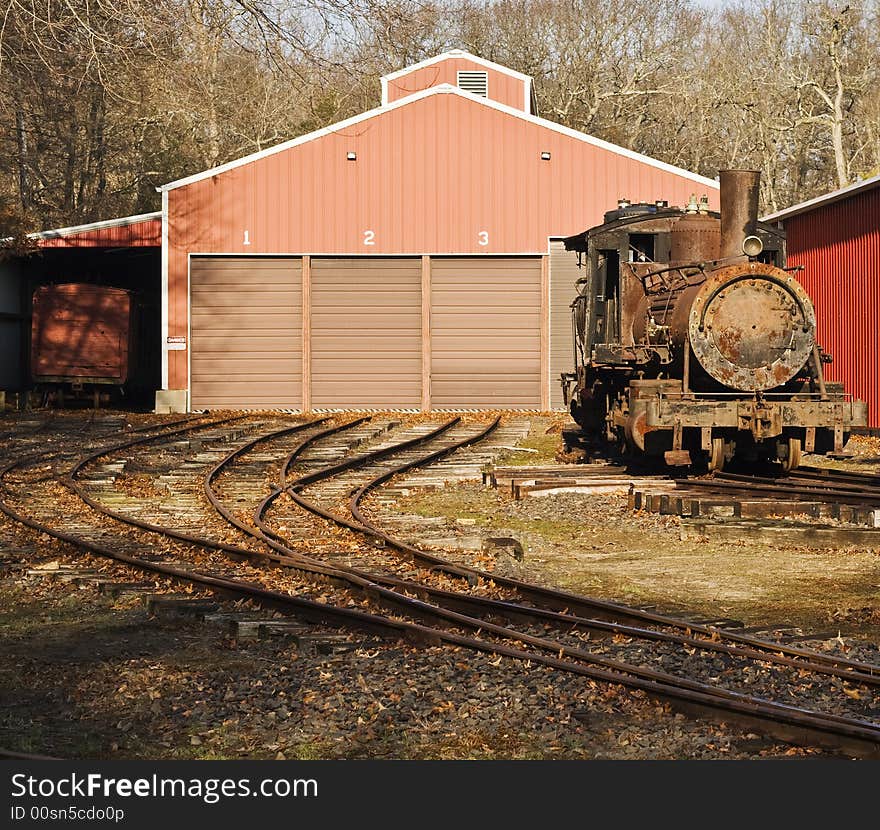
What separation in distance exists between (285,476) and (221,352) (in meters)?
14.3

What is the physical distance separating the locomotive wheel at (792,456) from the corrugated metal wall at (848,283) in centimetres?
577

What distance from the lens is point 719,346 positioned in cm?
1380

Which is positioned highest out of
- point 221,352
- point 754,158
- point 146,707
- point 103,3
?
point 754,158

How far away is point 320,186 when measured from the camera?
2981 cm

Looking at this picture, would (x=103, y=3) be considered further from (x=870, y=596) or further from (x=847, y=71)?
(x=847, y=71)

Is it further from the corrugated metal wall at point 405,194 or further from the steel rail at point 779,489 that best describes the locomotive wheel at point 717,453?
the corrugated metal wall at point 405,194

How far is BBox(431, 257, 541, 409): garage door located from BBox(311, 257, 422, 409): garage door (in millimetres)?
601

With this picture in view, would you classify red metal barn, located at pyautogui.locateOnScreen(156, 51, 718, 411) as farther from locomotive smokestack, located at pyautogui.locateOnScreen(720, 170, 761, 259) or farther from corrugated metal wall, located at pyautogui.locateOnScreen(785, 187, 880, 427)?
locomotive smokestack, located at pyautogui.locateOnScreen(720, 170, 761, 259)

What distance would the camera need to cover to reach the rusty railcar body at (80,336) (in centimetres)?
3008

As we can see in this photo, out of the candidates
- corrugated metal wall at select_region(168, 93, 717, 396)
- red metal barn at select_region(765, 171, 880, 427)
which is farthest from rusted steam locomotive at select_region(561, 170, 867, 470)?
corrugated metal wall at select_region(168, 93, 717, 396)

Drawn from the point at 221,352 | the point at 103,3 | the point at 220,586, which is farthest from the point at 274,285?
the point at 220,586

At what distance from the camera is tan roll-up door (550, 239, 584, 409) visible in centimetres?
2975

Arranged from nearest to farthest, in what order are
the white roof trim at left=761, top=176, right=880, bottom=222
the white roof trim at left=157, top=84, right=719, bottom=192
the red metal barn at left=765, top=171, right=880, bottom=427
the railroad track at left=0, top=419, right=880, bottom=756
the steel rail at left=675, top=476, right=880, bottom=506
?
1. the railroad track at left=0, top=419, right=880, bottom=756
2. the steel rail at left=675, top=476, right=880, bottom=506
3. the white roof trim at left=761, top=176, right=880, bottom=222
4. the red metal barn at left=765, top=171, right=880, bottom=427
5. the white roof trim at left=157, top=84, right=719, bottom=192

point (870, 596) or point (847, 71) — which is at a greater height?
point (847, 71)
